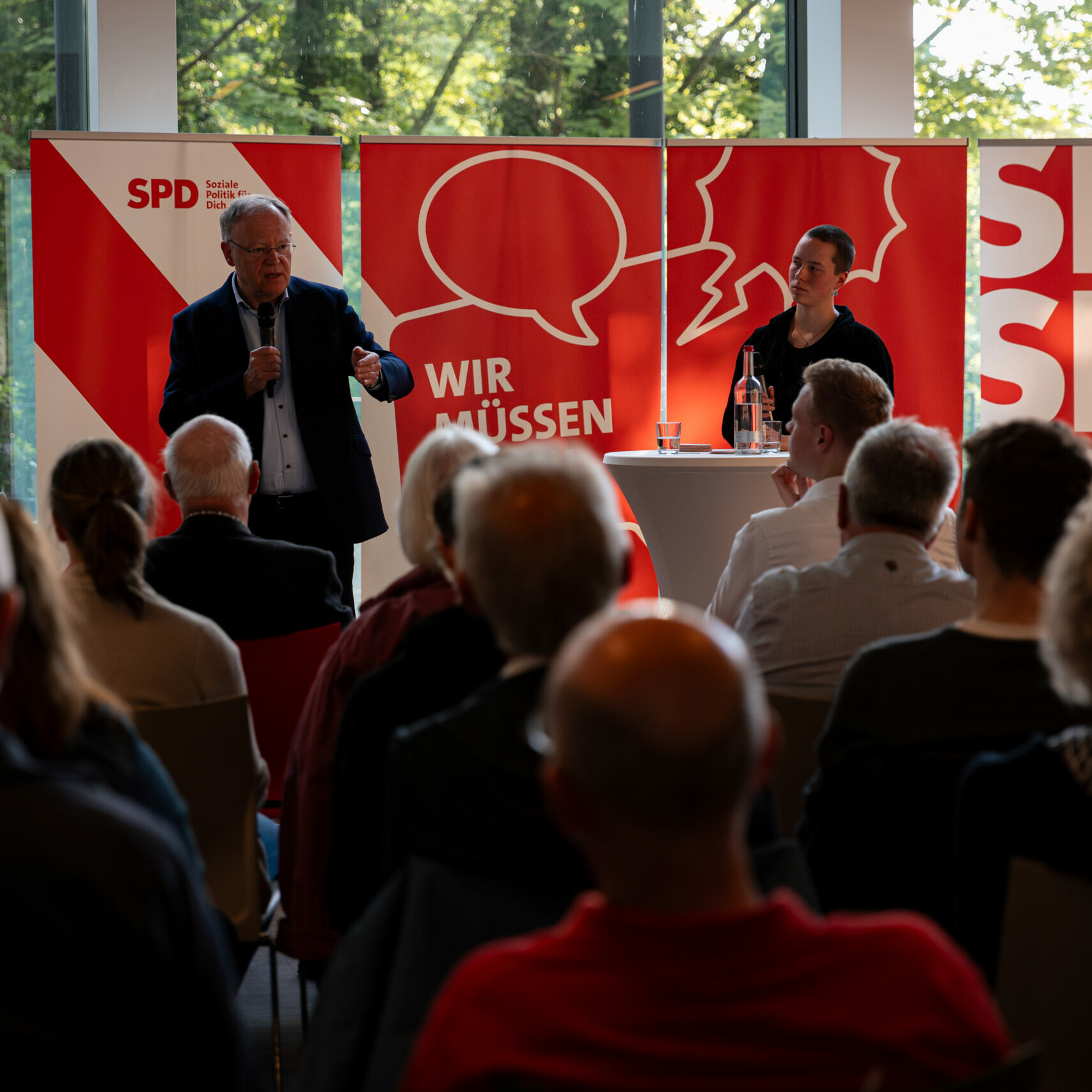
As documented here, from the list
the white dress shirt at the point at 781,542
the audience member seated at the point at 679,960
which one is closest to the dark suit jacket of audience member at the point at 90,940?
the audience member seated at the point at 679,960

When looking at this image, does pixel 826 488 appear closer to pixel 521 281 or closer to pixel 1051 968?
pixel 1051 968

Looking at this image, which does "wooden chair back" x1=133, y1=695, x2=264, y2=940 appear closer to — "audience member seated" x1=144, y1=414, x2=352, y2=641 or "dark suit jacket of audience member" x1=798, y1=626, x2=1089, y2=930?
"audience member seated" x1=144, y1=414, x2=352, y2=641

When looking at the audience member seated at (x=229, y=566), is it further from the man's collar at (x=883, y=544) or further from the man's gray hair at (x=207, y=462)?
the man's collar at (x=883, y=544)

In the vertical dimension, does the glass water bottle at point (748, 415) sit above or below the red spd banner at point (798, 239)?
below

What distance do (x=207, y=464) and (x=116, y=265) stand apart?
280 centimetres

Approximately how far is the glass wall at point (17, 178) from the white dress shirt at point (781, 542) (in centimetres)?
375

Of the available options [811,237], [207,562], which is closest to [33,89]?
[811,237]

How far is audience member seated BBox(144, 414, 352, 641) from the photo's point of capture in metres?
2.54

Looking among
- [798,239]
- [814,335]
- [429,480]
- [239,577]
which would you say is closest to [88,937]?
[429,480]

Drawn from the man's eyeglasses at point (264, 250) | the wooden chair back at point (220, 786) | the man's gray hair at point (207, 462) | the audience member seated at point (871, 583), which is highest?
the man's eyeglasses at point (264, 250)

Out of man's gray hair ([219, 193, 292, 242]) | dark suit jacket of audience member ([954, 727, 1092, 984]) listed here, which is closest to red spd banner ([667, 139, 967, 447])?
man's gray hair ([219, 193, 292, 242])

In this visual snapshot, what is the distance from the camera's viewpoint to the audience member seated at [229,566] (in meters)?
2.54

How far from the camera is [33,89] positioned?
5.54m

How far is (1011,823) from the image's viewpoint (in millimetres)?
1180
